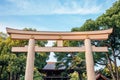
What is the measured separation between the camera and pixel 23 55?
1995 cm

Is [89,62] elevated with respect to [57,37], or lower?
lower

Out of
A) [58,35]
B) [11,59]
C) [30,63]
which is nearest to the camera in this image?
[30,63]

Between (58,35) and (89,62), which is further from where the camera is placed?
(58,35)

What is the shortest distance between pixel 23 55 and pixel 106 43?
9.47 metres

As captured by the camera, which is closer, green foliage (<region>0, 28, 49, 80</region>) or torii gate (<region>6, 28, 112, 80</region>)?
torii gate (<region>6, 28, 112, 80</region>)

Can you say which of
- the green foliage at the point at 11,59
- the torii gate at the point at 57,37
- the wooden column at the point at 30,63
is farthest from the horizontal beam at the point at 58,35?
the green foliage at the point at 11,59

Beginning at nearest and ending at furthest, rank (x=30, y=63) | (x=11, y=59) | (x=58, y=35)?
1. (x=30, y=63)
2. (x=58, y=35)
3. (x=11, y=59)

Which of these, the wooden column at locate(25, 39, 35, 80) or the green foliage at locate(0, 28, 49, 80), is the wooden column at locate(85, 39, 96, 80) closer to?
the wooden column at locate(25, 39, 35, 80)

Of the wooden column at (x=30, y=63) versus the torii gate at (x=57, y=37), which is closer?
the wooden column at (x=30, y=63)

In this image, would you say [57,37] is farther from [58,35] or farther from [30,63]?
[30,63]

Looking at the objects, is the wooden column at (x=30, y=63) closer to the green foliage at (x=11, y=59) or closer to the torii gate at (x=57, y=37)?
the torii gate at (x=57, y=37)

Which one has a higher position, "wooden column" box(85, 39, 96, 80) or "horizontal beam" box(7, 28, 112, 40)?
"horizontal beam" box(7, 28, 112, 40)

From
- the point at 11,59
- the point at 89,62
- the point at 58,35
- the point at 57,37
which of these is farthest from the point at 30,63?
the point at 11,59

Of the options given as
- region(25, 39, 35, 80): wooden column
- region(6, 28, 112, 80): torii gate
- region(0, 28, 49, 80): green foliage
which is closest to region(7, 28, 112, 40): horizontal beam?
region(6, 28, 112, 80): torii gate
